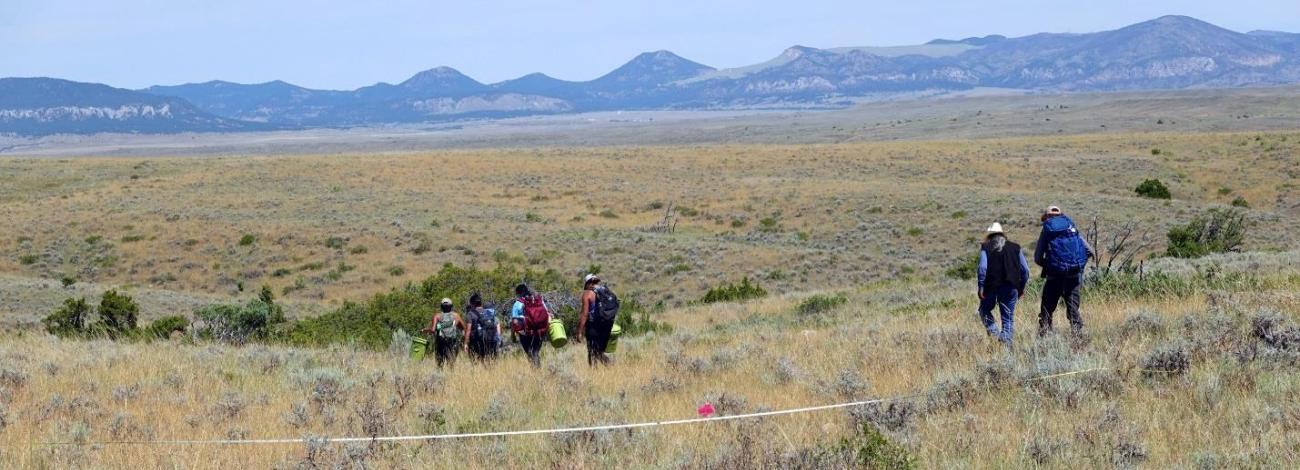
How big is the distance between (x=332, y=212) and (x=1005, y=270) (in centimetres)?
3890

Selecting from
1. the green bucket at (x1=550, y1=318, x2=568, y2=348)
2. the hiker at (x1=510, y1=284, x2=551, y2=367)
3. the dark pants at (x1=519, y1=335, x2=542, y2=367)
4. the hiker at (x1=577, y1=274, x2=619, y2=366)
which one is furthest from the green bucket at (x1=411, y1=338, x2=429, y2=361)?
the hiker at (x1=577, y1=274, x2=619, y2=366)

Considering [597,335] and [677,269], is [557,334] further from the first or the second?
[677,269]

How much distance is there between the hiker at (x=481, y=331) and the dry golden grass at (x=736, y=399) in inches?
35.2

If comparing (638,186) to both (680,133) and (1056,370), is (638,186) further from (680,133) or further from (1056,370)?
(680,133)

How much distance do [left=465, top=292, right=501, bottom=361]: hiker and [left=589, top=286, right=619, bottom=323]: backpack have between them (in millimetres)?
1571

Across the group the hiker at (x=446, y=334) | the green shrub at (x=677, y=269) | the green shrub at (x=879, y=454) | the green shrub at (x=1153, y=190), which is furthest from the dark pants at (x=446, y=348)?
the green shrub at (x=1153, y=190)

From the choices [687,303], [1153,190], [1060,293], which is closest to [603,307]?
[1060,293]

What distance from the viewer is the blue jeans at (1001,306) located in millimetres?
8891

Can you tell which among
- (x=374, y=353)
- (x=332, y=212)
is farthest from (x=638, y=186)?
(x=374, y=353)

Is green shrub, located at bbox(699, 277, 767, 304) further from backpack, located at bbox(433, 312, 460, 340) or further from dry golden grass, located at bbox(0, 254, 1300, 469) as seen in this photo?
dry golden grass, located at bbox(0, 254, 1300, 469)

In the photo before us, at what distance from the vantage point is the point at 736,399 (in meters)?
6.56

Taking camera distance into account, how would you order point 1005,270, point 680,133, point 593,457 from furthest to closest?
point 680,133 < point 1005,270 < point 593,457

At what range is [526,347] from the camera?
11.1 metres

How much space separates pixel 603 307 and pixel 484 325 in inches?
71.3
